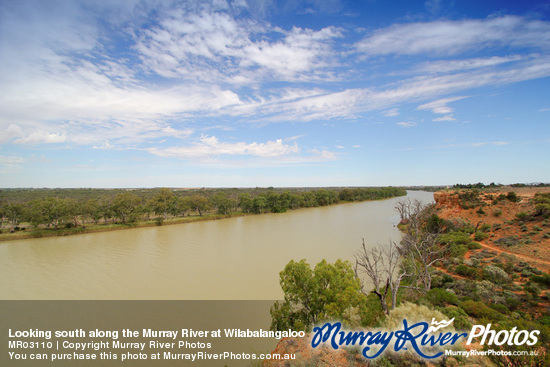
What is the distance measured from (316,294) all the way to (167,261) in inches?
669

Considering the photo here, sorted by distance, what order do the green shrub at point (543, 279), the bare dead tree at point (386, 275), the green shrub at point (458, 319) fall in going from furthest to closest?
the green shrub at point (543, 279)
the bare dead tree at point (386, 275)
the green shrub at point (458, 319)

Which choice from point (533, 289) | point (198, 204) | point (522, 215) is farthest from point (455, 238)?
point (198, 204)

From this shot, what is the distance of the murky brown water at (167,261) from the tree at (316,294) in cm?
517

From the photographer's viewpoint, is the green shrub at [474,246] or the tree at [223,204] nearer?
the green shrub at [474,246]

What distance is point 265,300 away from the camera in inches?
545

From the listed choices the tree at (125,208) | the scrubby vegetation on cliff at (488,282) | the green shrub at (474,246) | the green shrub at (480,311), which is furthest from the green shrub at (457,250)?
the tree at (125,208)

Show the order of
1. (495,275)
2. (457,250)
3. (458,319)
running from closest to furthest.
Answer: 1. (458,319)
2. (495,275)
3. (457,250)

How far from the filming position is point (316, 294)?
9250 mm

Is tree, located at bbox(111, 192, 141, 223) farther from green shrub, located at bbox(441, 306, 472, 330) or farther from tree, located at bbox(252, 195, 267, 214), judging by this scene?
green shrub, located at bbox(441, 306, 472, 330)

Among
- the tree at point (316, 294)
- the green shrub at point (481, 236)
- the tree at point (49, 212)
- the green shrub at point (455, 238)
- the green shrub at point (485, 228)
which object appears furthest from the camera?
the tree at point (49, 212)

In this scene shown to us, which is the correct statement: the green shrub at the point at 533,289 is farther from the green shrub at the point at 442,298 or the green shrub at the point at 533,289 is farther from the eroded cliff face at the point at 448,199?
the eroded cliff face at the point at 448,199

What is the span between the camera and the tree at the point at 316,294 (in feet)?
28.9

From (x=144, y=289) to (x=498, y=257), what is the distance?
81.2 feet

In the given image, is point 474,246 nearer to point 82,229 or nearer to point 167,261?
point 167,261
